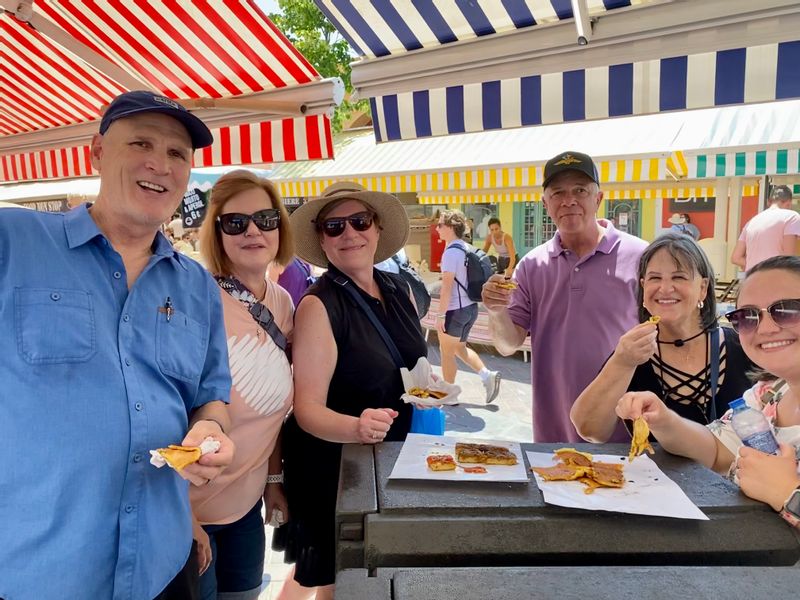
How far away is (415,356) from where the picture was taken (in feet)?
7.42

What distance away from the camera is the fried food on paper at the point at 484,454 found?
5.14ft

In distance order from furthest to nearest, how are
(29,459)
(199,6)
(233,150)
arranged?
(233,150) < (199,6) < (29,459)

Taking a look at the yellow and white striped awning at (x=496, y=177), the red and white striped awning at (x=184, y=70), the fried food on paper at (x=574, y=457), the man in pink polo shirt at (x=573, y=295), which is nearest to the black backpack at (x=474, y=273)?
the yellow and white striped awning at (x=496, y=177)

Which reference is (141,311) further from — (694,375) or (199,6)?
(199,6)

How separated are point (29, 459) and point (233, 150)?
2.75 m

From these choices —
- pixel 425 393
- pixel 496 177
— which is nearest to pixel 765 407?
pixel 425 393

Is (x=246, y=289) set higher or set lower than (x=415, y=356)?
higher

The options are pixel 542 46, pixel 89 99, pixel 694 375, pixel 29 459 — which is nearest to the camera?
pixel 29 459

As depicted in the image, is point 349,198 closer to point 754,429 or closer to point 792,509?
point 754,429

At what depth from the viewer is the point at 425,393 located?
211cm

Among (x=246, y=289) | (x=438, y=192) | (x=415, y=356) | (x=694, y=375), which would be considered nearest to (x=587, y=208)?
(x=694, y=375)

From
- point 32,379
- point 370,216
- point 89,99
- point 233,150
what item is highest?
point 89,99

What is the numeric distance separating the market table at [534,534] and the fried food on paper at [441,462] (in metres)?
0.15

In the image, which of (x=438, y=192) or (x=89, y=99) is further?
(x=438, y=192)
